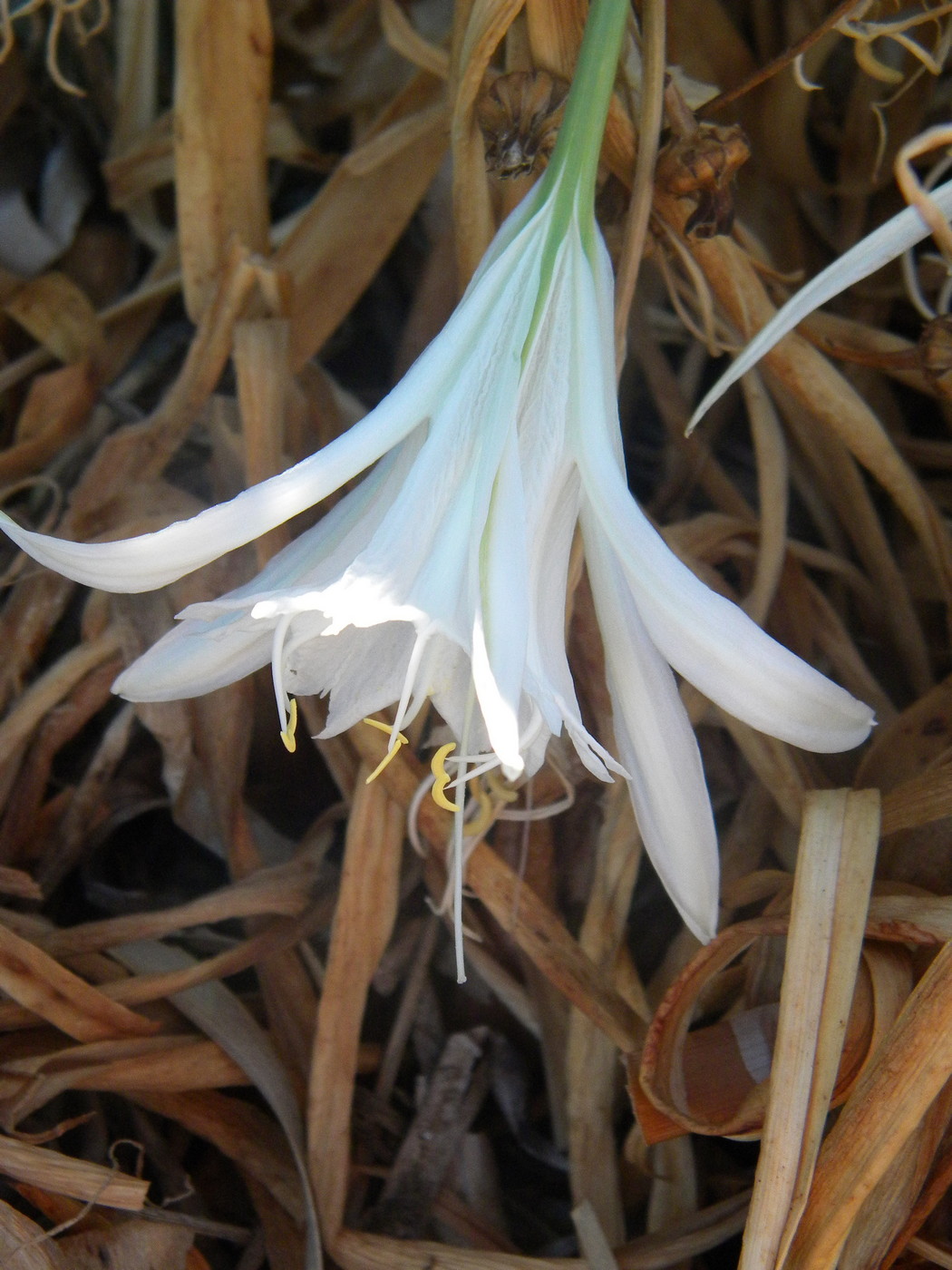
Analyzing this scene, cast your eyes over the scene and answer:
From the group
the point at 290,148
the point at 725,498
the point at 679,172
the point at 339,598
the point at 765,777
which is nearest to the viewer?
the point at 339,598

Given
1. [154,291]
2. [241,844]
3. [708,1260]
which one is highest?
[154,291]

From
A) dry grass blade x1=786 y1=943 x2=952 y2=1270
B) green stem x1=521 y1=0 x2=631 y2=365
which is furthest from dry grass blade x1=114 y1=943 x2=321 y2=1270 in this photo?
green stem x1=521 y1=0 x2=631 y2=365

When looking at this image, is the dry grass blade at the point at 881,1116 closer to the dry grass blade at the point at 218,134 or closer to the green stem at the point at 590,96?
the green stem at the point at 590,96

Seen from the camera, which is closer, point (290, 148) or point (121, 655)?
point (121, 655)

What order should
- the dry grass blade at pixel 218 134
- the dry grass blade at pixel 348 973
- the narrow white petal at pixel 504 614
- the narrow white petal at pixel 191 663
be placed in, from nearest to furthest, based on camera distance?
the narrow white petal at pixel 504 614 → the narrow white petal at pixel 191 663 → the dry grass blade at pixel 348 973 → the dry grass blade at pixel 218 134

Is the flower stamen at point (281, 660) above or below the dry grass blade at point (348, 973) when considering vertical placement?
above

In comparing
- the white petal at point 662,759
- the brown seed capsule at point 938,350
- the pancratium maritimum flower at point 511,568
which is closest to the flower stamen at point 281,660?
the pancratium maritimum flower at point 511,568

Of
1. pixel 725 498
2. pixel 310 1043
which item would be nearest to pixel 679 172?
pixel 725 498

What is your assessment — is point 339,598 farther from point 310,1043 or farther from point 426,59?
point 426,59
